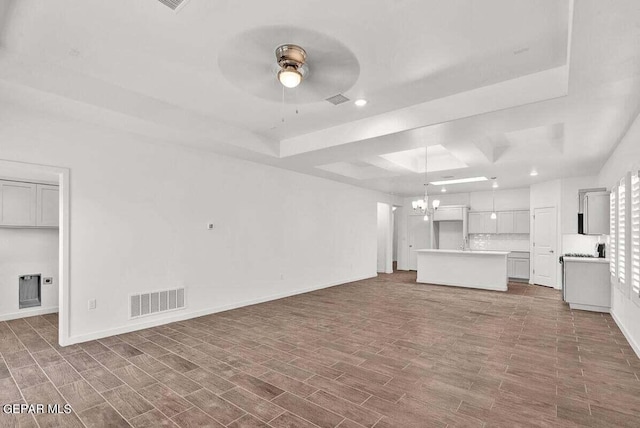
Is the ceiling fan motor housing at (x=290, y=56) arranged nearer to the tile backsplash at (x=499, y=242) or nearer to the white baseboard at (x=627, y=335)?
the white baseboard at (x=627, y=335)

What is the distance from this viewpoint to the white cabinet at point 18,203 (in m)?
5.00

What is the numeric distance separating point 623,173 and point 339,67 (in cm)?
438

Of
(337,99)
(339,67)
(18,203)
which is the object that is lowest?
(18,203)

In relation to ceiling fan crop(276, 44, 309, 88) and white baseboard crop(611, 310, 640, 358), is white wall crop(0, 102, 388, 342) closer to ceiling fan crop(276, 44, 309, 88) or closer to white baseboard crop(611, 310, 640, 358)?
ceiling fan crop(276, 44, 309, 88)

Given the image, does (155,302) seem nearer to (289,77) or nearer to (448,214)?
(289,77)

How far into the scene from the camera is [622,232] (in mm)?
4074

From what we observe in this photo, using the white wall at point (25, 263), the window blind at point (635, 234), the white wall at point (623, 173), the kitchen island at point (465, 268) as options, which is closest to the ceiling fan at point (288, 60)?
the window blind at point (635, 234)

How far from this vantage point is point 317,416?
2439 mm

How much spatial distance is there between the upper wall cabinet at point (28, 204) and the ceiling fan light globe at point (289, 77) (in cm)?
517

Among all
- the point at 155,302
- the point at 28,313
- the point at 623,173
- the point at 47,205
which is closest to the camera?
the point at 623,173

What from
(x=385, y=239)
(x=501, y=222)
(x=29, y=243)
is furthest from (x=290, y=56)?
(x=501, y=222)

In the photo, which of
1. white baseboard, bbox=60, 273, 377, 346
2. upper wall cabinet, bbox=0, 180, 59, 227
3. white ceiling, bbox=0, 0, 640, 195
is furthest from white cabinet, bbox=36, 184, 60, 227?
white baseboard, bbox=60, 273, 377, 346

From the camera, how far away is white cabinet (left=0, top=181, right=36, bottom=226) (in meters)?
5.00

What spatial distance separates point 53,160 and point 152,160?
1155 mm
